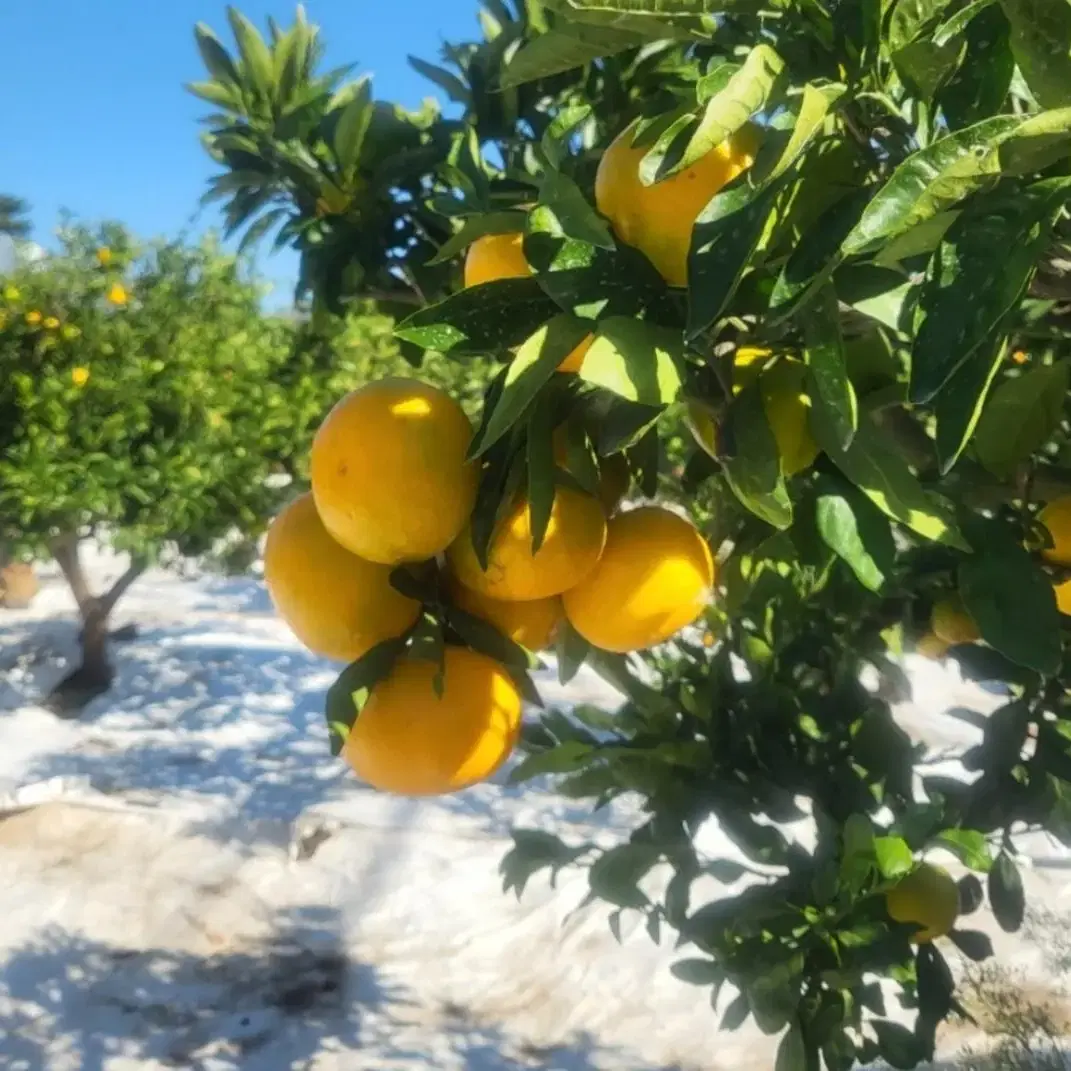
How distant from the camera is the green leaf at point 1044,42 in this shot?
0.76 ft

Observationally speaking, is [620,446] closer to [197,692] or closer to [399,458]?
[399,458]

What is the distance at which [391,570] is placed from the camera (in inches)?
16.0

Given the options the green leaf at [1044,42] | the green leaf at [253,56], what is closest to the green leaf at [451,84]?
the green leaf at [253,56]

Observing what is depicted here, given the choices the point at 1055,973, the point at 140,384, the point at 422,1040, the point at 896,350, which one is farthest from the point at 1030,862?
the point at 140,384

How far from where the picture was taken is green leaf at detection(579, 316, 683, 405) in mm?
280

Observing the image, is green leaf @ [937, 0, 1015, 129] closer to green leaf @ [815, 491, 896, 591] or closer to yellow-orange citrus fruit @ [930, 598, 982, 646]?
green leaf @ [815, 491, 896, 591]

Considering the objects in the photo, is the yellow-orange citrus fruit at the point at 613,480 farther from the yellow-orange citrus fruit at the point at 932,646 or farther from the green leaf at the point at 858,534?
the yellow-orange citrus fruit at the point at 932,646

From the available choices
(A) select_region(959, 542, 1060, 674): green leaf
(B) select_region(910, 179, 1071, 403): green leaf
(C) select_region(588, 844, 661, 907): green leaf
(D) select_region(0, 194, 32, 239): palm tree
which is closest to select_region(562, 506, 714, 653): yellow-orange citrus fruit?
(A) select_region(959, 542, 1060, 674): green leaf

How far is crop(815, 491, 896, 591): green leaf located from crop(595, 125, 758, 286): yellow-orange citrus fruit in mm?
117

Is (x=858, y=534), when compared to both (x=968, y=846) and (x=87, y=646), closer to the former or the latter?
(x=968, y=846)

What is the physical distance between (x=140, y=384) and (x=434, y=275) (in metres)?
2.68

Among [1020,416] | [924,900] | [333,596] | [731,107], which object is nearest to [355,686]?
[333,596]

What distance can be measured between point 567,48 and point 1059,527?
14.9 inches

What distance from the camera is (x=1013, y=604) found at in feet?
1.38
